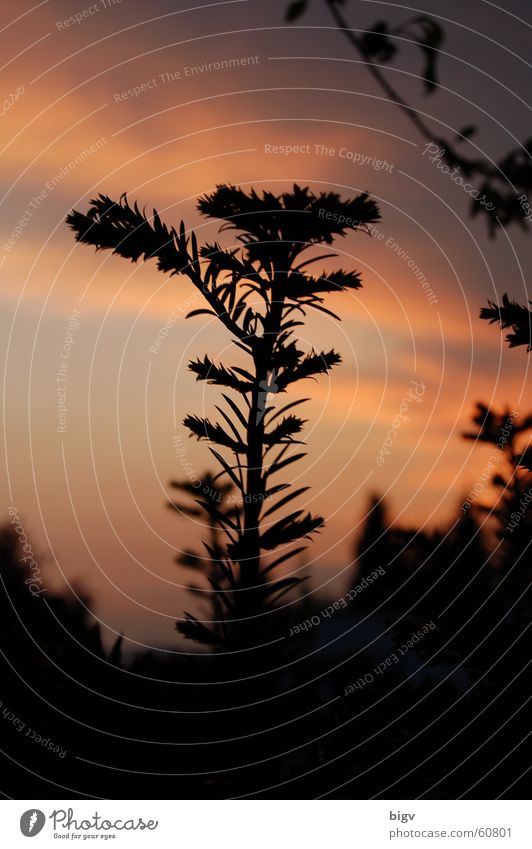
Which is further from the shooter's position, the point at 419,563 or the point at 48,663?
the point at 419,563

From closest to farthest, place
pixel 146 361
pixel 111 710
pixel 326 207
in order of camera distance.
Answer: pixel 326 207 < pixel 111 710 < pixel 146 361

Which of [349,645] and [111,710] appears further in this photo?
[349,645]

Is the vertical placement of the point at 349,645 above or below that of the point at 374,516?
below

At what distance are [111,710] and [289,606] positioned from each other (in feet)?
2.29

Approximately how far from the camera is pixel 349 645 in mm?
2924

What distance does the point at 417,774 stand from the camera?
2.93m

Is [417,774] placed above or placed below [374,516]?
below
